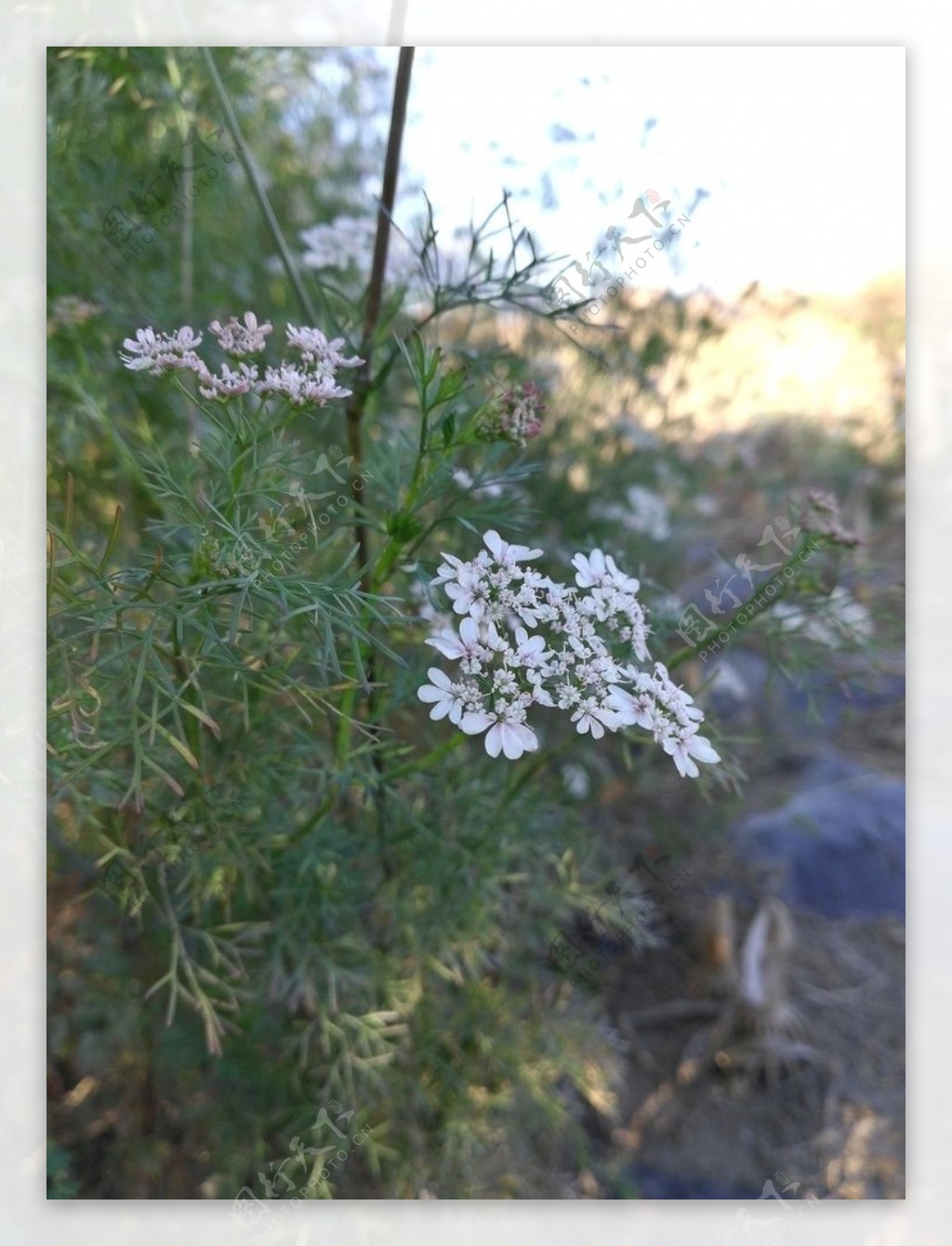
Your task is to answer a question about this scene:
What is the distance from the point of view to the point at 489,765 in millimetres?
1504

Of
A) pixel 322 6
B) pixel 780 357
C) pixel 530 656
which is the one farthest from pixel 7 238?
pixel 780 357

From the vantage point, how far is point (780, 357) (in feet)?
8.45

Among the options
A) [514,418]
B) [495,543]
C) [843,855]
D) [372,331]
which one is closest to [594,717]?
[495,543]

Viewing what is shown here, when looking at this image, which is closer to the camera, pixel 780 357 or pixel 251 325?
pixel 251 325

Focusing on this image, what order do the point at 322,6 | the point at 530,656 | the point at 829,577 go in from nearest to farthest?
the point at 530,656
the point at 829,577
the point at 322,6

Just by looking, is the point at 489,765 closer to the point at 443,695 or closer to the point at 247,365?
the point at 443,695

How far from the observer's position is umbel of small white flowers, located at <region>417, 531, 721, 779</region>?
0.85m

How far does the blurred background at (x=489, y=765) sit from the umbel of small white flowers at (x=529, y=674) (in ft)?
0.51

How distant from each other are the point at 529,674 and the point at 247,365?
0.38m

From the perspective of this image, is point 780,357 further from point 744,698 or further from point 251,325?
point 251,325

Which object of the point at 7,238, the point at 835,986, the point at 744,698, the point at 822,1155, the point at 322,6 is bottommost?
the point at 822,1155

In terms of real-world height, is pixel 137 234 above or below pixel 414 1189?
above

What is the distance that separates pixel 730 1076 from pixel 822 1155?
194 mm

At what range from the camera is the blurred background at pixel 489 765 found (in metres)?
1.30
